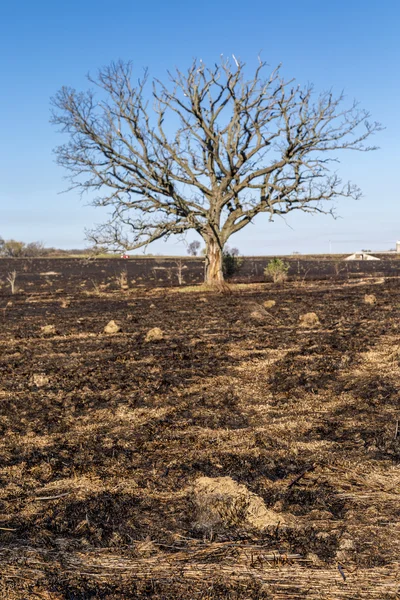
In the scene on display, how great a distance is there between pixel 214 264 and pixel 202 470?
20.8 meters

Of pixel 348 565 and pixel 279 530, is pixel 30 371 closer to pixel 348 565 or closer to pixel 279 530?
pixel 279 530

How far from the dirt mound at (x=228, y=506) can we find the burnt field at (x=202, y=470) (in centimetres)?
1

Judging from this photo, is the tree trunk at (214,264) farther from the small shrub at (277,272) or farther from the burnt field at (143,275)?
the small shrub at (277,272)

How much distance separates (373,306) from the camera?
16.1 m

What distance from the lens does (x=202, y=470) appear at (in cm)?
440

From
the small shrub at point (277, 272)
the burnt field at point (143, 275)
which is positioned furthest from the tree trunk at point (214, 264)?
the small shrub at point (277, 272)

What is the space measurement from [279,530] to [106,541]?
998 millimetres

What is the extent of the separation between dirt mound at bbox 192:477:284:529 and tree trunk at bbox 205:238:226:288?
20.4 meters

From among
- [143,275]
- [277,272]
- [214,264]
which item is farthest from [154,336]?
[143,275]

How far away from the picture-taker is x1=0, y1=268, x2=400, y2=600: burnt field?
286 cm

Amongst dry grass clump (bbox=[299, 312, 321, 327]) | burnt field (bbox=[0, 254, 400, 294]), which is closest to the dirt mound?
dry grass clump (bbox=[299, 312, 321, 327])

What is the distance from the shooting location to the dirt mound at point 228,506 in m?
3.44

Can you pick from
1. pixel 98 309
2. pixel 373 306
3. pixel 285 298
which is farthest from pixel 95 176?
pixel 373 306

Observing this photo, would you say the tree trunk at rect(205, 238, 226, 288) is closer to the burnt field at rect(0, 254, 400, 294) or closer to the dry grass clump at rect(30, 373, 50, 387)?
the burnt field at rect(0, 254, 400, 294)
